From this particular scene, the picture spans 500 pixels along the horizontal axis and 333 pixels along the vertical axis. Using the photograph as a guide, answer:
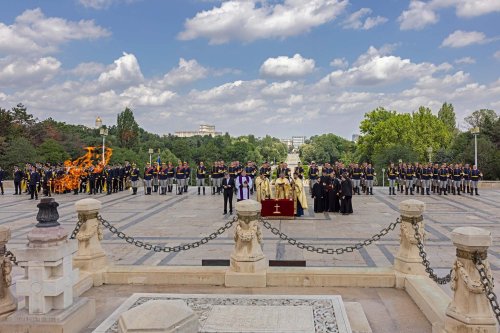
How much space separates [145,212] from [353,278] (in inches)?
485

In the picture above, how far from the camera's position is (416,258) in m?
7.13

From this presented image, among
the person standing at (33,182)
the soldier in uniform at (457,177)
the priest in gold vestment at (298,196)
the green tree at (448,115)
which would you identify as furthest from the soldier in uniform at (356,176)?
the green tree at (448,115)

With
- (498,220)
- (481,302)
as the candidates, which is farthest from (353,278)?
(498,220)

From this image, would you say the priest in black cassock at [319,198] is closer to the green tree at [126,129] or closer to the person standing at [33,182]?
the person standing at [33,182]

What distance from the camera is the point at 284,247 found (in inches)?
429

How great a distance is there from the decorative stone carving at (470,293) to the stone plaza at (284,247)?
97cm

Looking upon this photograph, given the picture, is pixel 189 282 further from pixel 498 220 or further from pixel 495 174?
pixel 495 174

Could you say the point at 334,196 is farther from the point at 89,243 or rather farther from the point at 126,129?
the point at 126,129

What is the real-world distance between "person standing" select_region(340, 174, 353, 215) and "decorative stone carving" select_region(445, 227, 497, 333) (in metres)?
11.9

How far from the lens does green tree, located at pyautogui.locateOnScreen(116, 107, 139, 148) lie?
7950cm

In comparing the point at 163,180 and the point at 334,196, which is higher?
the point at 163,180

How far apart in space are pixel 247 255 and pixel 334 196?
10.9 m

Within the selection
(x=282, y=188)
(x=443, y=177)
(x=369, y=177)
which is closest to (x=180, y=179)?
(x=282, y=188)

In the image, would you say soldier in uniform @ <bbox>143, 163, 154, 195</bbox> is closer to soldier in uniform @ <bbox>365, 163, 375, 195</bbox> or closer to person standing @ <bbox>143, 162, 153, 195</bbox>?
person standing @ <bbox>143, 162, 153, 195</bbox>
